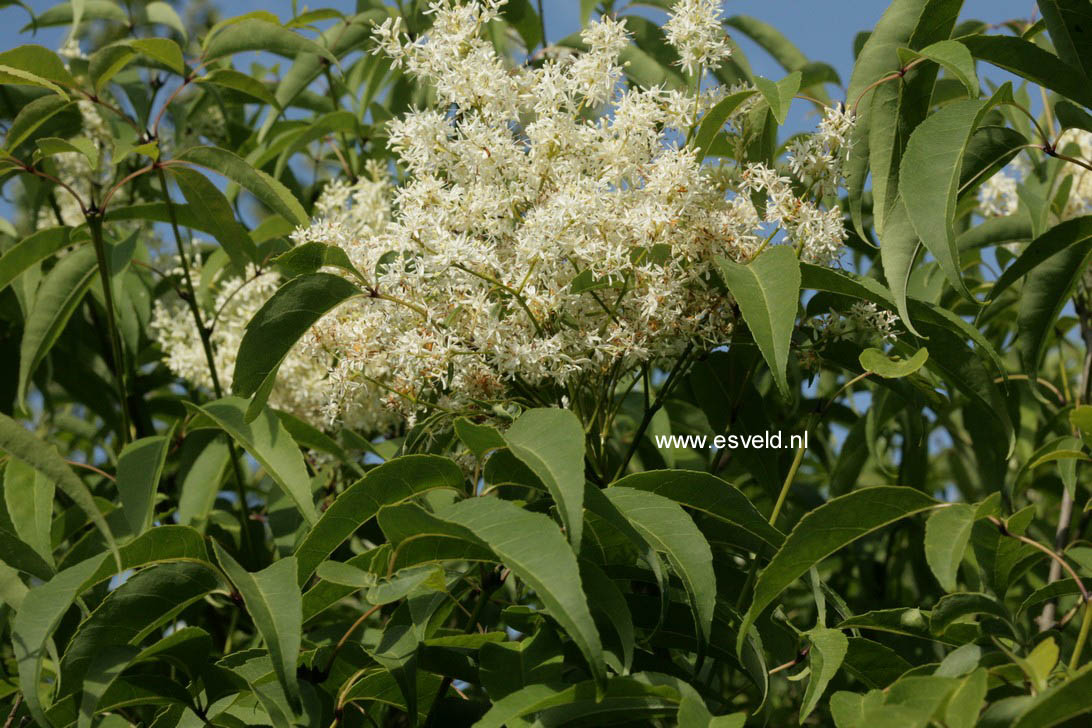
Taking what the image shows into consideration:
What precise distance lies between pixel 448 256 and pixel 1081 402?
4.40ft

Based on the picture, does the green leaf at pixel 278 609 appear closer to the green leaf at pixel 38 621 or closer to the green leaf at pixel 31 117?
the green leaf at pixel 38 621

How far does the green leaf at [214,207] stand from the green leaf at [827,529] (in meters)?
1.02

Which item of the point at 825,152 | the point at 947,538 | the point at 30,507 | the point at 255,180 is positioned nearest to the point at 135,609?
the point at 30,507

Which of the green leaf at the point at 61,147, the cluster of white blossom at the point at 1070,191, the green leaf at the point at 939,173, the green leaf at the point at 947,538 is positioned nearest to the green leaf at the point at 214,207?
the green leaf at the point at 61,147

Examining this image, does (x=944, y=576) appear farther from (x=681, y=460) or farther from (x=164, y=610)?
(x=681, y=460)

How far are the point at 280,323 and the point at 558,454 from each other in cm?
37

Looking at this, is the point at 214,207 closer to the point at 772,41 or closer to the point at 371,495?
the point at 371,495

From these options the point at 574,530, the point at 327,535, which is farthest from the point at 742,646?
the point at 327,535

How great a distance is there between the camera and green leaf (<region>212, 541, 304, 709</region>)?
0.91 metres

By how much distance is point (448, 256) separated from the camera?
1155 mm

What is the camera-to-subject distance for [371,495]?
3.40 ft

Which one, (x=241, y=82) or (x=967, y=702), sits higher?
(x=241, y=82)

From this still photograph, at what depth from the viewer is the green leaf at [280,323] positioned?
3.60 ft

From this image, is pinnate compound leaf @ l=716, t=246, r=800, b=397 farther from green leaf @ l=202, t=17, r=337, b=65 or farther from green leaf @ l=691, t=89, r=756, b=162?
green leaf @ l=202, t=17, r=337, b=65
